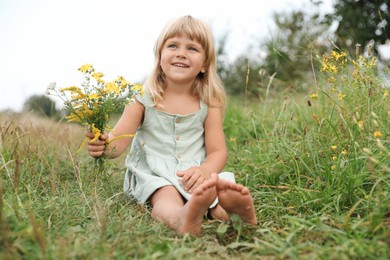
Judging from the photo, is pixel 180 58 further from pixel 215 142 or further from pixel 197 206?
pixel 197 206

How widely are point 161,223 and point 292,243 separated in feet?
1.85

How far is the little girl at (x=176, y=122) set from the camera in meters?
2.31

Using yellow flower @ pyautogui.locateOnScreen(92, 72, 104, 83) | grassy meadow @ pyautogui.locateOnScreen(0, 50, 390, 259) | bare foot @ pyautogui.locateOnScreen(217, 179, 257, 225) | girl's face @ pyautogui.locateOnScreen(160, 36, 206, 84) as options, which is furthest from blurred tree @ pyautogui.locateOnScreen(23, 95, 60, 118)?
bare foot @ pyautogui.locateOnScreen(217, 179, 257, 225)

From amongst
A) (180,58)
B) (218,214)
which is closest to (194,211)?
(218,214)

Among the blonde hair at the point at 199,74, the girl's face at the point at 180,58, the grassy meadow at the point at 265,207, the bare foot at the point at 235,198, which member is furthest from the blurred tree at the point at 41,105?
the bare foot at the point at 235,198

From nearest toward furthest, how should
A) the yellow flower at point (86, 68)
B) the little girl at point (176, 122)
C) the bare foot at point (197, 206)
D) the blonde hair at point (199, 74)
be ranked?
the bare foot at point (197, 206) → the yellow flower at point (86, 68) → the little girl at point (176, 122) → the blonde hair at point (199, 74)

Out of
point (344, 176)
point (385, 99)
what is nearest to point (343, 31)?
point (385, 99)

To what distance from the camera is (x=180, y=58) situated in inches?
99.0

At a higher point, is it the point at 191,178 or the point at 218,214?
→ the point at 191,178

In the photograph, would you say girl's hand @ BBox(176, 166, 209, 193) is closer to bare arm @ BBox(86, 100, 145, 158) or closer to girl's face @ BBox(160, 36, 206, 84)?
bare arm @ BBox(86, 100, 145, 158)

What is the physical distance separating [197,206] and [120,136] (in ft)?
2.16

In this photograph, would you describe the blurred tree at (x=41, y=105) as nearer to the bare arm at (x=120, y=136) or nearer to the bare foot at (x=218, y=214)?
the bare arm at (x=120, y=136)

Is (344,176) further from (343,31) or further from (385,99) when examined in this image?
(343,31)

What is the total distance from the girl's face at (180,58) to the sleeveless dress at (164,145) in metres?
0.21
